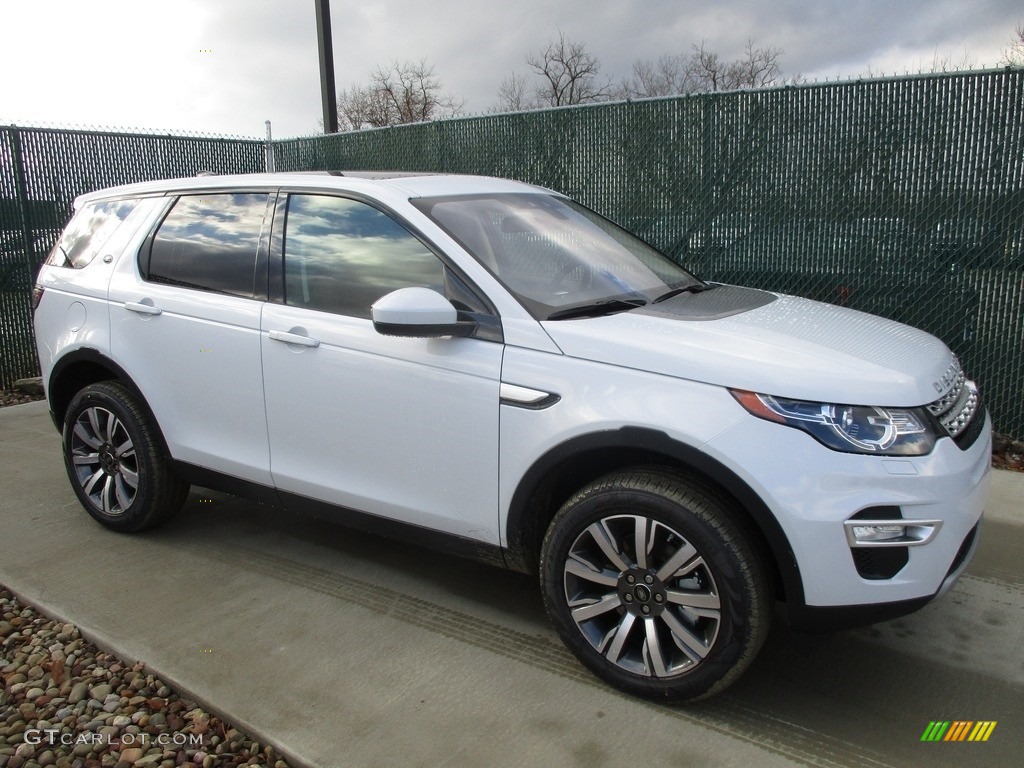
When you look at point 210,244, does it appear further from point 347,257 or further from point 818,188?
point 818,188

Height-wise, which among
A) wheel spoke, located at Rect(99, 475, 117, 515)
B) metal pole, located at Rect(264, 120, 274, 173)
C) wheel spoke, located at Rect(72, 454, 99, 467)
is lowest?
wheel spoke, located at Rect(99, 475, 117, 515)

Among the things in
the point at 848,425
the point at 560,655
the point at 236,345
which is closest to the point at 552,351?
the point at 848,425

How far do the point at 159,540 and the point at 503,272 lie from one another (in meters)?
2.41

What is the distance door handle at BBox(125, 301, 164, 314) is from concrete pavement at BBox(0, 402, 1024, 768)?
118cm

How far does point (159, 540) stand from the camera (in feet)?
14.0

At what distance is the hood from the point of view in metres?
2.52

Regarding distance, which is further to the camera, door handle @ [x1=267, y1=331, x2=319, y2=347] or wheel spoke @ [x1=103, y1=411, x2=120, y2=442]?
wheel spoke @ [x1=103, y1=411, x2=120, y2=442]

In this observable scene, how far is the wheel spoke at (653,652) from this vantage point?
8.96 feet

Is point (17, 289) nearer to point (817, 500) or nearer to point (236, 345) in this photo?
point (236, 345)

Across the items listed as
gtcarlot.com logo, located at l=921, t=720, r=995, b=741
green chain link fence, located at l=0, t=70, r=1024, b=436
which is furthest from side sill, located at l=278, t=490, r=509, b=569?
green chain link fence, located at l=0, t=70, r=1024, b=436

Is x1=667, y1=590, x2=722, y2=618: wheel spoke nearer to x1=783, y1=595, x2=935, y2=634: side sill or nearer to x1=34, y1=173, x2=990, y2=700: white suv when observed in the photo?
x1=34, y1=173, x2=990, y2=700: white suv

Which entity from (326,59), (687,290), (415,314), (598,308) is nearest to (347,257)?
(415,314)

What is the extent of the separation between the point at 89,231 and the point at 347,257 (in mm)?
1829

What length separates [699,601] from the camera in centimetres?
263
